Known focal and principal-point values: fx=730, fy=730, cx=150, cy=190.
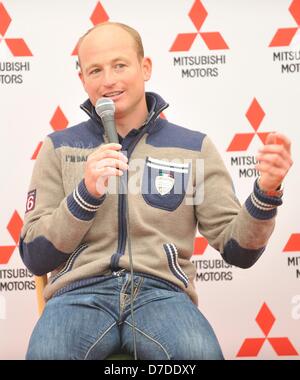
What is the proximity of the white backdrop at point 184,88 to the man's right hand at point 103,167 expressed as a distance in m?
1.16

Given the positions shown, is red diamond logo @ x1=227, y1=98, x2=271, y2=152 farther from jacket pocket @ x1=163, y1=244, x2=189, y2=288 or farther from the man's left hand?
the man's left hand

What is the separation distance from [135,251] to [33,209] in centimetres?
29

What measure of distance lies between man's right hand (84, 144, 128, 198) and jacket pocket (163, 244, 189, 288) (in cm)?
25

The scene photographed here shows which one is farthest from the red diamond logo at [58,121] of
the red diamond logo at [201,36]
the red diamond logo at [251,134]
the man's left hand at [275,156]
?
the man's left hand at [275,156]

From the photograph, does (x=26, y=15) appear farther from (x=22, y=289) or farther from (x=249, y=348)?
(x=249, y=348)

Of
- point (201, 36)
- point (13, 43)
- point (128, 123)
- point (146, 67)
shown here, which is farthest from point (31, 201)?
point (201, 36)

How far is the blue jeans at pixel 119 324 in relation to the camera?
1662 mm

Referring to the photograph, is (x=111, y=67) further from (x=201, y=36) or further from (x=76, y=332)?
(x=201, y=36)

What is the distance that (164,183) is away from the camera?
193 centimetres

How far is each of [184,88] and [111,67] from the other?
0.92m

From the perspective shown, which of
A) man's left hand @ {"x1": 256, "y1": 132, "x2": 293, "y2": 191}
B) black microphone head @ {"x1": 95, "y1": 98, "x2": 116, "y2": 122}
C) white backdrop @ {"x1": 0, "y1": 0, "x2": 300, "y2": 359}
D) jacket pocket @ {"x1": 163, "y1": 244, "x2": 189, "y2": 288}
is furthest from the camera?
white backdrop @ {"x1": 0, "y1": 0, "x2": 300, "y2": 359}

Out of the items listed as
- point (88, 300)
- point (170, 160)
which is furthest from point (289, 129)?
point (88, 300)

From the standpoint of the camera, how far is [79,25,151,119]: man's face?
75.8 inches

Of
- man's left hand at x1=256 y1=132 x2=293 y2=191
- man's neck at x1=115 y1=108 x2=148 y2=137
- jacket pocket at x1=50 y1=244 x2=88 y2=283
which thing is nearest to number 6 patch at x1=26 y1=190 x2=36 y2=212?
jacket pocket at x1=50 y1=244 x2=88 y2=283
